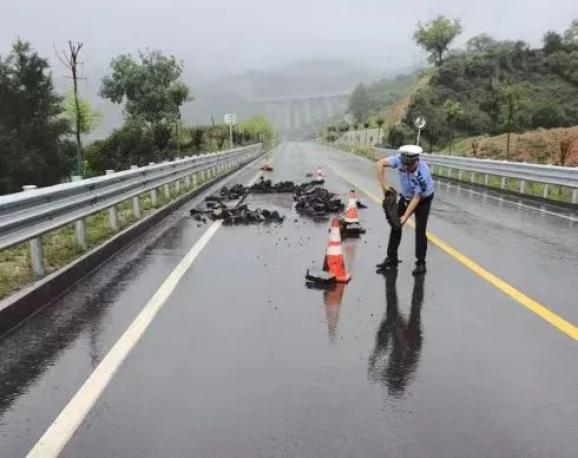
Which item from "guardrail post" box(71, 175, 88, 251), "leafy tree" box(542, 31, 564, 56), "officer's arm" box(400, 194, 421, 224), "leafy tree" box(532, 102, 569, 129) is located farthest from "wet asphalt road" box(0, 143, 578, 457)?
"leafy tree" box(542, 31, 564, 56)

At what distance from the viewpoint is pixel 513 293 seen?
6395 mm

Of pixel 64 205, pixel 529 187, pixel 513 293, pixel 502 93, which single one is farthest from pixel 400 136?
pixel 513 293

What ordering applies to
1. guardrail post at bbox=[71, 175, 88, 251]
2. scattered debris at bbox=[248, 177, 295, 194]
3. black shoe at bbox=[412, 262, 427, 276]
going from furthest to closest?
1. scattered debris at bbox=[248, 177, 295, 194]
2. guardrail post at bbox=[71, 175, 88, 251]
3. black shoe at bbox=[412, 262, 427, 276]

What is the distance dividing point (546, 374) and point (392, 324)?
1.46m

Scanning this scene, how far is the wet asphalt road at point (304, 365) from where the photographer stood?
328 centimetres

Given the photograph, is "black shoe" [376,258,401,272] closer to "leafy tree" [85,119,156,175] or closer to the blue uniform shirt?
the blue uniform shirt

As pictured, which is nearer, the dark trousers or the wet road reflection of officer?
the wet road reflection of officer

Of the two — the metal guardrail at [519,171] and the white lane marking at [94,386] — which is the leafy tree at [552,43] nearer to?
the metal guardrail at [519,171]

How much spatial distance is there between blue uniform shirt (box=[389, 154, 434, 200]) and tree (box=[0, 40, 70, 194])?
5958cm

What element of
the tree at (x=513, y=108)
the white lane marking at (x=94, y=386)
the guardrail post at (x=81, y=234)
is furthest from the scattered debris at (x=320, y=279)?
the tree at (x=513, y=108)

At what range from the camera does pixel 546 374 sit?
417 cm

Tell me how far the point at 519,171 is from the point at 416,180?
12.0 meters

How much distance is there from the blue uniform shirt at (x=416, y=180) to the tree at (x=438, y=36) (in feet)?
334

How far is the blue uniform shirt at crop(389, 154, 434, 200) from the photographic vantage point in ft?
24.4
